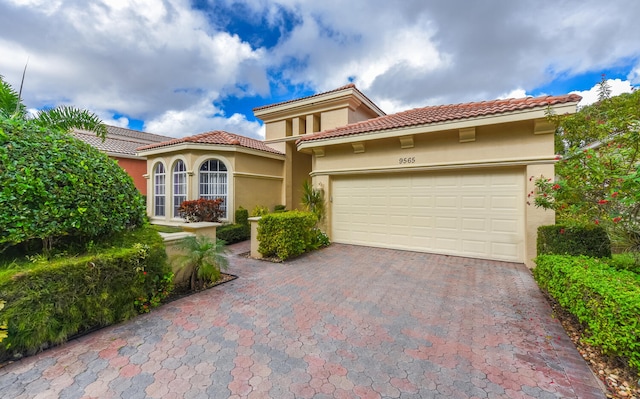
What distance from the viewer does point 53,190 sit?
3.12 meters

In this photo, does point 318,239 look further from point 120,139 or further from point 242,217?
point 120,139

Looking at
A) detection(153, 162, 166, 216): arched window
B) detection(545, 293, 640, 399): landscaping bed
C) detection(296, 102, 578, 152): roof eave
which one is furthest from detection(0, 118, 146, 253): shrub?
detection(153, 162, 166, 216): arched window

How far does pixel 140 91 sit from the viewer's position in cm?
1361

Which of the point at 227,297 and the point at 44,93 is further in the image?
the point at 44,93

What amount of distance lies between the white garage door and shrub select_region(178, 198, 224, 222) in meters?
5.01

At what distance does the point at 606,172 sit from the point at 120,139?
27923mm

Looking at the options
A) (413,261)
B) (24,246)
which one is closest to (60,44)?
(24,246)

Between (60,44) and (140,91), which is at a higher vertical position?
(140,91)

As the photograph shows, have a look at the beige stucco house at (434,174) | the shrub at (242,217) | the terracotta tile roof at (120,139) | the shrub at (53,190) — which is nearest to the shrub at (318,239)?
the beige stucco house at (434,174)

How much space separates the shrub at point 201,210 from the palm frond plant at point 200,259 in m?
5.53

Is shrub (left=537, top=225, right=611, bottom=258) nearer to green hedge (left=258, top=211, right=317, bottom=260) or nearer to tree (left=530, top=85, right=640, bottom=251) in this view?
tree (left=530, top=85, right=640, bottom=251)

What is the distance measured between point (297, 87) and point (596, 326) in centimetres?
1508

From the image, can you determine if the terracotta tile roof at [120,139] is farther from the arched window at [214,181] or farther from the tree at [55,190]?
the tree at [55,190]

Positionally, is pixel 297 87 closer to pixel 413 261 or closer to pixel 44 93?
pixel 44 93
